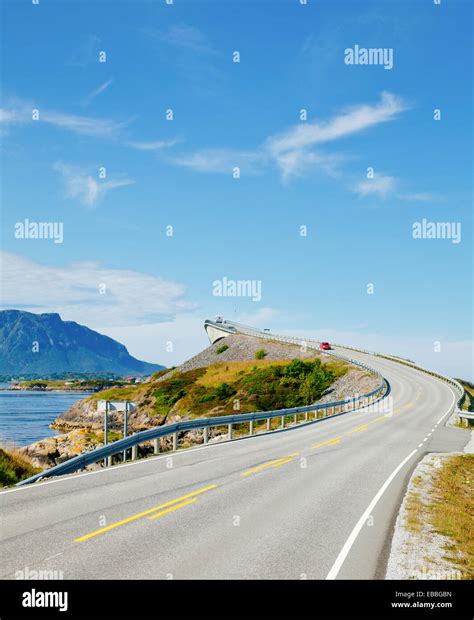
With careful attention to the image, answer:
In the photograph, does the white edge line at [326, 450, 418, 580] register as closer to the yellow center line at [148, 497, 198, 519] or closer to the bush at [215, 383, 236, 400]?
the yellow center line at [148, 497, 198, 519]

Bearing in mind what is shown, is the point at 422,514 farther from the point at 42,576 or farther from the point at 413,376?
the point at 413,376

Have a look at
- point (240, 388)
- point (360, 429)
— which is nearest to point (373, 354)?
point (240, 388)

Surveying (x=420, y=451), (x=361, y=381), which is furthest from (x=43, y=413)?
(x=420, y=451)

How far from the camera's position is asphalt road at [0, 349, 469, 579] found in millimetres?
7668

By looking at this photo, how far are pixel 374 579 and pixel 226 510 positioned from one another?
3.92 m

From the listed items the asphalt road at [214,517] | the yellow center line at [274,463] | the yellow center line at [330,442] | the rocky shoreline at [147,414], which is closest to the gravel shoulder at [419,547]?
the asphalt road at [214,517]

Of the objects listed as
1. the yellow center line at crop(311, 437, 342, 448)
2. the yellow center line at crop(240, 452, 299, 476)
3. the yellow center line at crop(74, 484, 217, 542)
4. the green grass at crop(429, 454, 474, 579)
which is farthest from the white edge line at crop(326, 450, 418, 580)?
the yellow center line at crop(311, 437, 342, 448)

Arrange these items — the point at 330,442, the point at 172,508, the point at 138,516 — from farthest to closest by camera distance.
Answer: the point at 330,442, the point at 172,508, the point at 138,516

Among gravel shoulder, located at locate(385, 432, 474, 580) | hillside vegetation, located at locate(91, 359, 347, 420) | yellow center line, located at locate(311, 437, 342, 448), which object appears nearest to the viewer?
gravel shoulder, located at locate(385, 432, 474, 580)

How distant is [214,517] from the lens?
10.3 m

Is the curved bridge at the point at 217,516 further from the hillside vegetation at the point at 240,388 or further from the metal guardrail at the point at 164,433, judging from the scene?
the hillside vegetation at the point at 240,388

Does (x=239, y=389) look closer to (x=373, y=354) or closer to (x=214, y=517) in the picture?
(x=373, y=354)

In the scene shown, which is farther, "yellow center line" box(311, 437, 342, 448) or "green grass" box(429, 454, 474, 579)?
"yellow center line" box(311, 437, 342, 448)

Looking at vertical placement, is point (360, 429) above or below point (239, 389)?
above
